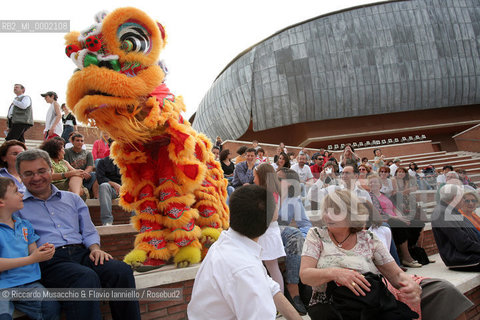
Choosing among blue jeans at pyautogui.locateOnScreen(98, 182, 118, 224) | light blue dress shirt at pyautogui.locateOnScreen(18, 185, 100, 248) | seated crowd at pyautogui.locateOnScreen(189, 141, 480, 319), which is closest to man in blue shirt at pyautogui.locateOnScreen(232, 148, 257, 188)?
seated crowd at pyautogui.locateOnScreen(189, 141, 480, 319)

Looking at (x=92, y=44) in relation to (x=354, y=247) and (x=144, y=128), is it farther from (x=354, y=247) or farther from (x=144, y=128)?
(x=354, y=247)

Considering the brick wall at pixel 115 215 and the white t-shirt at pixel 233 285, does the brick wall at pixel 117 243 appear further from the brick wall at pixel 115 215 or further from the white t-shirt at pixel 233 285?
the white t-shirt at pixel 233 285

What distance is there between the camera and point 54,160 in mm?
4027

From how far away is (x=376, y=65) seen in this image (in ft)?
72.2

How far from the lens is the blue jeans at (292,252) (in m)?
3.28

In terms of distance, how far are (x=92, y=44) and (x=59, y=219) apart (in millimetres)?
1297

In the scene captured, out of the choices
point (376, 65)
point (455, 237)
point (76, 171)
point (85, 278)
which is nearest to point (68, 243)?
point (85, 278)

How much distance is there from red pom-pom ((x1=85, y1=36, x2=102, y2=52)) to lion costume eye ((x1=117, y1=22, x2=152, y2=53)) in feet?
0.56

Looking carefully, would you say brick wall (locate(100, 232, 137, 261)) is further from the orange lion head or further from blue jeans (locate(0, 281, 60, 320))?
blue jeans (locate(0, 281, 60, 320))

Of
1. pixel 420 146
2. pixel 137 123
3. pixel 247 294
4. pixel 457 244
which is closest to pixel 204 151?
pixel 137 123

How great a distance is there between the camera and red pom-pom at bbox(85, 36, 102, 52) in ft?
8.39

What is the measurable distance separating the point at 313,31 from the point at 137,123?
73.4 ft

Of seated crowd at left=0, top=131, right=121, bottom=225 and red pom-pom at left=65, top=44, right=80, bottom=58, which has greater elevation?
red pom-pom at left=65, top=44, right=80, bottom=58

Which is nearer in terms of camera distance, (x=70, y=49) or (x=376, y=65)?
(x=70, y=49)
